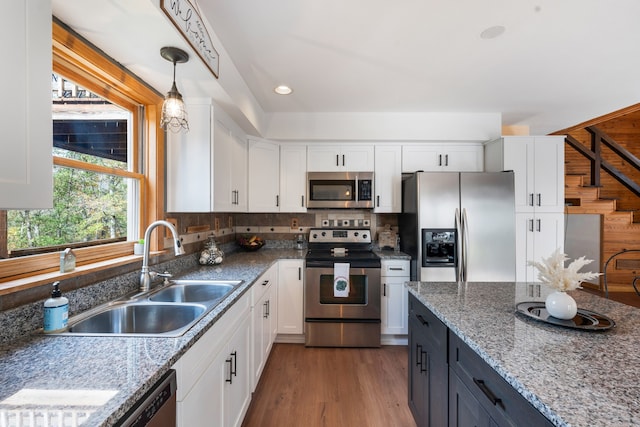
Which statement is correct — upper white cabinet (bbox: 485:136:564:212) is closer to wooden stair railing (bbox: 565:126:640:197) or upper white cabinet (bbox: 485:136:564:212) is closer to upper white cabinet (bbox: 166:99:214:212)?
wooden stair railing (bbox: 565:126:640:197)

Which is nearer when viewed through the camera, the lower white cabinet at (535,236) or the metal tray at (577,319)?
the metal tray at (577,319)

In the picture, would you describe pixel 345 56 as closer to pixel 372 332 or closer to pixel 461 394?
pixel 461 394

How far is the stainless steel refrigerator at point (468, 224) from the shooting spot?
273cm

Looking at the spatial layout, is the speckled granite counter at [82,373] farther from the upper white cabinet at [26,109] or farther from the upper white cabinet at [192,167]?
the upper white cabinet at [192,167]

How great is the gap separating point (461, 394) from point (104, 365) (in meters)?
1.29

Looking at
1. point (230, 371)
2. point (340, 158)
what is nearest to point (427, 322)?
point (230, 371)

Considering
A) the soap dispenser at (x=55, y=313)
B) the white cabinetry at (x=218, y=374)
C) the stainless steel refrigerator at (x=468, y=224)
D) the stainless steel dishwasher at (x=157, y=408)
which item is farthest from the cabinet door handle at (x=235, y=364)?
the stainless steel refrigerator at (x=468, y=224)

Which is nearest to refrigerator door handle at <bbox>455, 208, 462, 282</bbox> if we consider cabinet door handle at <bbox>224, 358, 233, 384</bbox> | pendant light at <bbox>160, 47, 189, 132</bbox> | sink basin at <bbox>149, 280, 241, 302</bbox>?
sink basin at <bbox>149, 280, 241, 302</bbox>

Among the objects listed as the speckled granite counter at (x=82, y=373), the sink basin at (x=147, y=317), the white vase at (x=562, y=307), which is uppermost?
the white vase at (x=562, y=307)

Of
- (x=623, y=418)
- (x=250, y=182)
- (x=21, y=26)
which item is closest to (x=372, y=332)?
(x=250, y=182)

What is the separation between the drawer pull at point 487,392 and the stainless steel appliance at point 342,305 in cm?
180

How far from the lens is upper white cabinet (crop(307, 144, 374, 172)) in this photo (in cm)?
323

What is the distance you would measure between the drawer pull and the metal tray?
1.30 ft

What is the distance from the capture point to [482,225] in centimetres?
274
